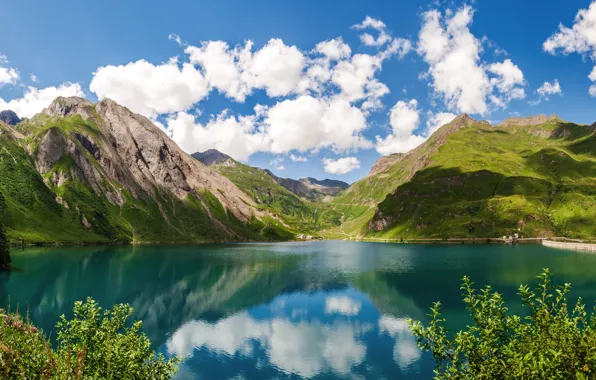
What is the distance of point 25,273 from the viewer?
393ft

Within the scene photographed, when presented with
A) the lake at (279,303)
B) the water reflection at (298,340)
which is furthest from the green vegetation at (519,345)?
the water reflection at (298,340)

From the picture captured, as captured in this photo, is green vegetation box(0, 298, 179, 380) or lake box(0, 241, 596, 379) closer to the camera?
green vegetation box(0, 298, 179, 380)

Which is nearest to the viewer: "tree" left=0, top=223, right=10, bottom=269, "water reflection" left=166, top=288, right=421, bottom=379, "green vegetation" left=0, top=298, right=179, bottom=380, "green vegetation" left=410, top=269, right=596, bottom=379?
"green vegetation" left=410, top=269, right=596, bottom=379

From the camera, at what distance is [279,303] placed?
97438 mm

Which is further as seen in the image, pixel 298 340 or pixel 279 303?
pixel 279 303

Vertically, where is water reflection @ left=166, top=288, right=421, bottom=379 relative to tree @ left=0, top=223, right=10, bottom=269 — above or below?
below

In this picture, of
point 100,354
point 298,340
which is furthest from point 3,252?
point 100,354

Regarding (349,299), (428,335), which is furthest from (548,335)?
(349,299)

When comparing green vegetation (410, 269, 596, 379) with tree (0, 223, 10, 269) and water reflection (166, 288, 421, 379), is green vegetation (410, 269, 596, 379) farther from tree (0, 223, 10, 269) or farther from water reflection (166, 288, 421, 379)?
tree (0, 223, 10, 269)

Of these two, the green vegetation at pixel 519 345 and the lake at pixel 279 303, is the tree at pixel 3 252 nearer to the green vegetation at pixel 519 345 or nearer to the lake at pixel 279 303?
the lake at pixel 279 303

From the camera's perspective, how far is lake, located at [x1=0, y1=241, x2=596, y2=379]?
5541 cm

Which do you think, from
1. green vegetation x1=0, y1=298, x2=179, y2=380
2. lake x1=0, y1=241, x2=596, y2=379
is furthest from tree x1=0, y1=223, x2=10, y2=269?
green vegetation x1=0, y1=298, x2=179, y2=380

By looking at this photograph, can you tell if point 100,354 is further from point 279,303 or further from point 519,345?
point 279,303

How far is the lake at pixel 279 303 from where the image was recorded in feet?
182
